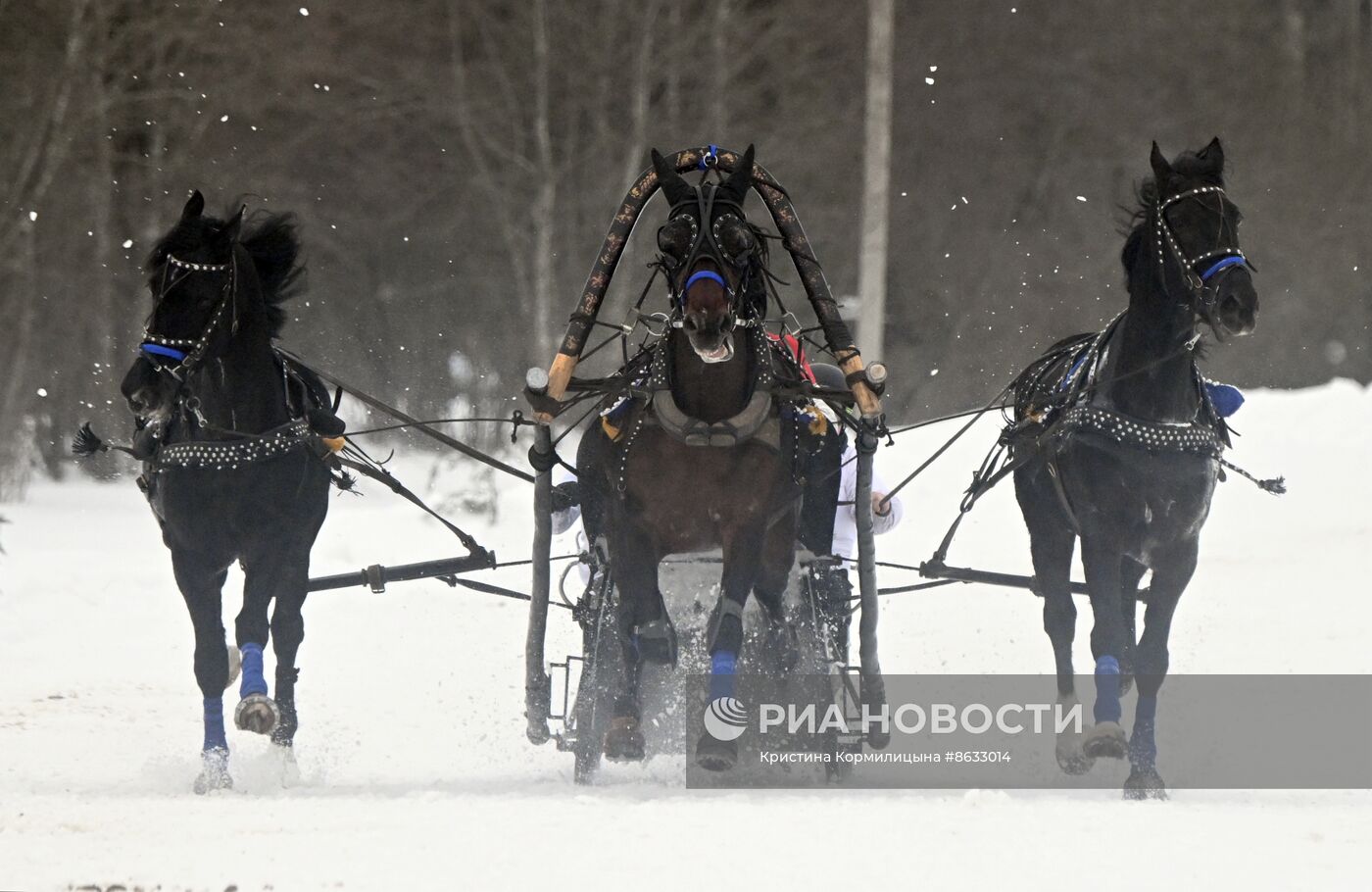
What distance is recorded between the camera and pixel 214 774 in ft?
23.4

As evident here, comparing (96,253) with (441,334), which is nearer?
(96,253)

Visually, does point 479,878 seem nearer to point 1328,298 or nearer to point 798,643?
point 798,643

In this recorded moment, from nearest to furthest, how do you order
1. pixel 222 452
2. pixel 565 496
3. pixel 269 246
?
1. pixel 222 452
2. pixel 565 496
3. pixel 269 246

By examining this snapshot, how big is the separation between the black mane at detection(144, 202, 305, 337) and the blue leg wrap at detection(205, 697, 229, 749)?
1.53 meters

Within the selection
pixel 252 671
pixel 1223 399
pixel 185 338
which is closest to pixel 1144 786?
pixel 1223 399

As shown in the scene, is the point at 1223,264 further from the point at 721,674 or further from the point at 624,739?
the point at 624,739

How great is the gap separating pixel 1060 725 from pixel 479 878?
13.1ft

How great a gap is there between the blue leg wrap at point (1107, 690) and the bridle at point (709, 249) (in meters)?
1.89

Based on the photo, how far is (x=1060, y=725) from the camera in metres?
8.36

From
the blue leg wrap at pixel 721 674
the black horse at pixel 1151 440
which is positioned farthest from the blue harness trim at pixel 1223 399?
the blue leg wrap at pixel 721 674

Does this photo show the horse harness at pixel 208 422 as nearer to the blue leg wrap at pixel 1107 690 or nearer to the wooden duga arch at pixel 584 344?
the wooden duga arch at pixel 584 344

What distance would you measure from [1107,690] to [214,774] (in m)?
3.39

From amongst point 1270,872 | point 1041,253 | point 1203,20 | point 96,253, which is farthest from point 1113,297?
point 1270,872

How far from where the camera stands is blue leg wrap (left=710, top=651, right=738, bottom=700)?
6773mm
